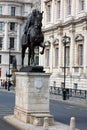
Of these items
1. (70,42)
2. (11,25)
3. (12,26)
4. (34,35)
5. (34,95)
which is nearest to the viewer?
(34,95)

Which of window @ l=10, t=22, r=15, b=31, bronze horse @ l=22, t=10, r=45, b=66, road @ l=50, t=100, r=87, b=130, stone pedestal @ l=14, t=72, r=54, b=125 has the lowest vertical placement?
road @ l=50, t=100, r=87, b=130

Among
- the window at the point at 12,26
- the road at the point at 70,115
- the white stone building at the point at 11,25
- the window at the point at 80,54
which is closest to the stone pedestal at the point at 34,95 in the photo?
the road at the point at 70,115

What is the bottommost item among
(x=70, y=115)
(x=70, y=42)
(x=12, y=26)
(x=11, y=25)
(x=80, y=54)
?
(x=70, y=115)

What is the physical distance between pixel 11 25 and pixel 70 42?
60.3 m

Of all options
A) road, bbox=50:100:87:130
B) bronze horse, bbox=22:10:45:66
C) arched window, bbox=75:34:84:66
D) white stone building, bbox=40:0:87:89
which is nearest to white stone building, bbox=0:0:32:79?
white stone building, bbox=40:0:87:89

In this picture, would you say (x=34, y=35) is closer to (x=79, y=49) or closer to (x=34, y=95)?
(x=34, y=95)

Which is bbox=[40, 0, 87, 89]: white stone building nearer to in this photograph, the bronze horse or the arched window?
the arched window

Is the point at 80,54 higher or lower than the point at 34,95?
higher

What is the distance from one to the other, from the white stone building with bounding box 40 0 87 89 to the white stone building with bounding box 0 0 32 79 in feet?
148

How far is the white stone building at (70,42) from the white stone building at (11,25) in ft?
148

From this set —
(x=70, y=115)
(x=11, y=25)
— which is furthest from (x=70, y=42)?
(x=11, y=25)

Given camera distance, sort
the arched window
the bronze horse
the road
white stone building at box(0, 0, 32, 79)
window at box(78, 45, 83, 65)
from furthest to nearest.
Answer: white stone building at box(0, 0, 32, 79) < window at box(78, 45, 83, 65) < the arched window < the road < the bronze horse

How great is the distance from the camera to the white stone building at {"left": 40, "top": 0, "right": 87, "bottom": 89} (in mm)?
61625

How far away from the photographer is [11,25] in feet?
407
